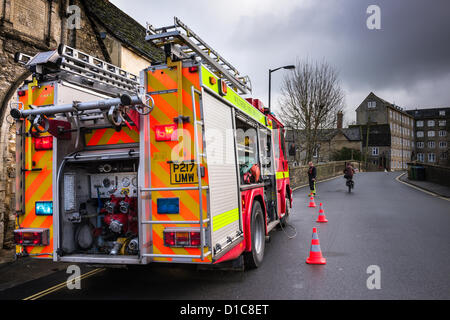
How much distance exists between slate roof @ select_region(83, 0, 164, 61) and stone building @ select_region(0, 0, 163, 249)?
45 millimetres

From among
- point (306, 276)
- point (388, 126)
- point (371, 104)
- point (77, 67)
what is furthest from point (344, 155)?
point (77, 67)

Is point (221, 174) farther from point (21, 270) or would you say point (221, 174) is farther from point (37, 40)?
point (37, 40)

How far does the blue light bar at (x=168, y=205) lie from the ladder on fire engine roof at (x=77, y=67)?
146 cm

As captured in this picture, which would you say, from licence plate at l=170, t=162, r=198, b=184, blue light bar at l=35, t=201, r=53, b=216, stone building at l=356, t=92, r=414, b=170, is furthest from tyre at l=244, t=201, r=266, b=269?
stone building at l=356, t=92, r=414, b=170

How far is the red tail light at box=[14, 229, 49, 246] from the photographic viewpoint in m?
4.58

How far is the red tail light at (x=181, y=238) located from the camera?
394 centimetres

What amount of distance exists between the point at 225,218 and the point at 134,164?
152cm

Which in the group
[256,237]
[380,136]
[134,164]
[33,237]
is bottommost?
[256,237]

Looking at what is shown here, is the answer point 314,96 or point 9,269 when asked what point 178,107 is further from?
point 314,96

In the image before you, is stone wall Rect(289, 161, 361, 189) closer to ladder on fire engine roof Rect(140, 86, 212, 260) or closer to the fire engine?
the fire engine

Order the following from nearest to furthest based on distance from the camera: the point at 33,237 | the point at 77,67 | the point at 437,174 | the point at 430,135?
the point at 33,237
the point at 77,67
the point at 437,174
the point at 430,135

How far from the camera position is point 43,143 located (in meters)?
4.74

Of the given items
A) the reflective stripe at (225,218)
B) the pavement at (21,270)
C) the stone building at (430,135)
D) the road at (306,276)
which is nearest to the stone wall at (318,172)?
the road at (306,276)

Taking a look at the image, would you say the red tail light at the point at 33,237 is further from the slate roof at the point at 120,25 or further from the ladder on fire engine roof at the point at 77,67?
the slate roof at the point at 120,25
